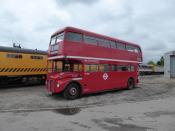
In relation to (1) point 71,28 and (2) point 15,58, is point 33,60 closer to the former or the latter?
(2) point 15,58

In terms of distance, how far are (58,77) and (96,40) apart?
3.87m

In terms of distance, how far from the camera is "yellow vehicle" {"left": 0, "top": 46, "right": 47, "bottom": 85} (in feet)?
54.9

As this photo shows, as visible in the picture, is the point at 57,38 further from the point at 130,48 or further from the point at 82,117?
the point at 130,48

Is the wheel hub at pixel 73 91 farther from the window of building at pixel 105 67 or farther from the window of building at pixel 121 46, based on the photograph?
the window of building at pixel 121 46

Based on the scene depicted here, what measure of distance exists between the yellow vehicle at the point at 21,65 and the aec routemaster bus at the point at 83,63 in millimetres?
4463

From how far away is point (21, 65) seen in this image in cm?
1773

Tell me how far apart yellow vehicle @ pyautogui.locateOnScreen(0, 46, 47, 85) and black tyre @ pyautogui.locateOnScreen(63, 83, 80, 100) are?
6753mm

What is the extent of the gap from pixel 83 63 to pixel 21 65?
22.6 feet

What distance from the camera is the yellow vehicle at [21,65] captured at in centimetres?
1672

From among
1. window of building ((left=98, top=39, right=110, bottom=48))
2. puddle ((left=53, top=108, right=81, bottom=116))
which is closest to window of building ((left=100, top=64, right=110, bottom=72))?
window of building ((left=98, top=39, right=110, bottom=48))

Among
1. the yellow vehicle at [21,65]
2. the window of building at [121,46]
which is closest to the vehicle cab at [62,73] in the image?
the window of building at [121,46]

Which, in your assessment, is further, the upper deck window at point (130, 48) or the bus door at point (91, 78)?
the upper deck window at point (130, 48)

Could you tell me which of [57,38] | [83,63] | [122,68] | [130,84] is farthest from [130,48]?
[57,38]

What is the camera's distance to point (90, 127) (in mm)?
6934
